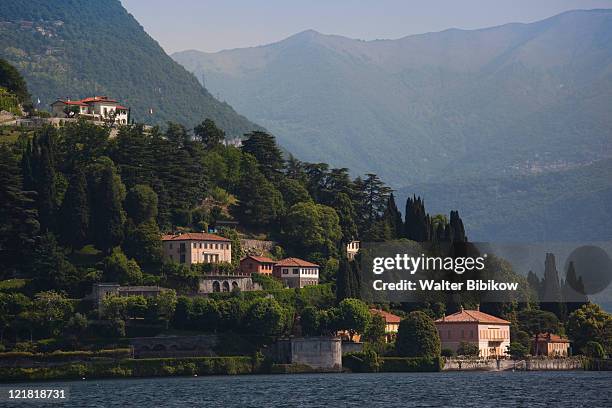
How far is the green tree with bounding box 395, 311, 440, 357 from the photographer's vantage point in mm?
139125

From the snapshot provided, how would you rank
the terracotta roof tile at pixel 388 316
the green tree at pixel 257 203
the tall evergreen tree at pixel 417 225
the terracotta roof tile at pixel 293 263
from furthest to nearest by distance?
the tall evergreen tree at pixel 417 225
the green tree at pixel 257 203
the terracotta roof tile at pixel 293 263
the terracotta roof tile at pixel 388 316

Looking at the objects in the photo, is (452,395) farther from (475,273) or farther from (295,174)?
(295,174)

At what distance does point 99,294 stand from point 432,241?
4403 centimetres

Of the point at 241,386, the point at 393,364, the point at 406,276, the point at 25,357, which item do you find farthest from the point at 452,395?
the point at 406,276

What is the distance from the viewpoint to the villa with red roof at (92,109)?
616 ft

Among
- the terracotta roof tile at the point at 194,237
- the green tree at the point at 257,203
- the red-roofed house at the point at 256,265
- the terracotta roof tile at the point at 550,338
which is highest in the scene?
the green tree at the point at 257,203

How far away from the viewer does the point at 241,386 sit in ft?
384

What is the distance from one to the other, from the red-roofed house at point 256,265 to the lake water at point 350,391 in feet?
74.7

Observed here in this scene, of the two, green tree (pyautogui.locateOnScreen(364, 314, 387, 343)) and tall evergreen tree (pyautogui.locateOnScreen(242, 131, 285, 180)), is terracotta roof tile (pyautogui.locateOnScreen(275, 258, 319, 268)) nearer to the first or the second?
green tree (pyautogui.locateOnScreen(364, 314, 387, 343))

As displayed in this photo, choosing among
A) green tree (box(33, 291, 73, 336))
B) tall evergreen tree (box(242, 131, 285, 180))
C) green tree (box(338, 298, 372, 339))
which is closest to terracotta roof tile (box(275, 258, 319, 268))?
green tree (box(338, 298, 372, 339))

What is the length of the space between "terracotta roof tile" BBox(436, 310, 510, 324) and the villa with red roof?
2172 inches

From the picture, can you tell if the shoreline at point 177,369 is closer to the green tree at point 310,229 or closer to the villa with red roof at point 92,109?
the green tree at point 310,229

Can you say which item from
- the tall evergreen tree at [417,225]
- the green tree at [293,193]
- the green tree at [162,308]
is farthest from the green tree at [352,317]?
the green tree at [293,193]

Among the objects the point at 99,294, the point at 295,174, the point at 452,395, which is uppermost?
the point at 295,174
